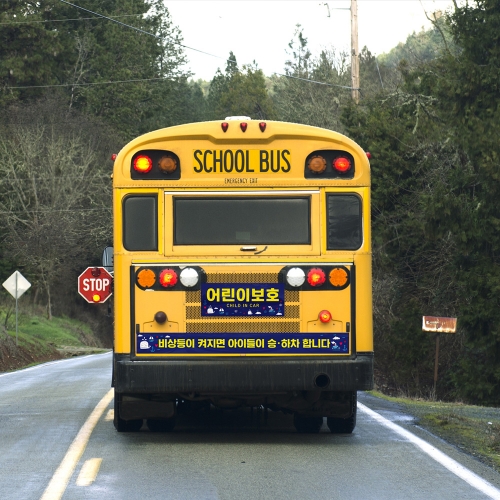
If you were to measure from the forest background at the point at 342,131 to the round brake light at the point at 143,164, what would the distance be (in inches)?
605

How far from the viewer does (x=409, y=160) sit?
100 feet

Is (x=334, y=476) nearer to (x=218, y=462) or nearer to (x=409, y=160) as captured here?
(x=218, y=462)

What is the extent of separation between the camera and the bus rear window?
1017 cm

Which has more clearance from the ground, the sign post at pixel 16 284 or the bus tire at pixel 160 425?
the sign post at pixel 16 284

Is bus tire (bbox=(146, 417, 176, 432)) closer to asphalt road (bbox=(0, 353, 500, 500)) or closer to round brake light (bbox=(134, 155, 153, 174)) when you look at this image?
asphalt road (bbox=(0, 353, 500, 500))

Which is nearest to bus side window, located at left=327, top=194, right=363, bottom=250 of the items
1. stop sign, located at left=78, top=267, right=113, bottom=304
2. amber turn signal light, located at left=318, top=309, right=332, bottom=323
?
amber turn signal light, located at left=318, top=309, right=332, bottom=323

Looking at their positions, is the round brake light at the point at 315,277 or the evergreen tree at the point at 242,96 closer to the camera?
the round brake light at the point at 315,277

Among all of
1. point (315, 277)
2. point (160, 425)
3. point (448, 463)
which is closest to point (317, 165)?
point (315, 277)

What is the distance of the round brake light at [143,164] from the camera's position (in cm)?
1018

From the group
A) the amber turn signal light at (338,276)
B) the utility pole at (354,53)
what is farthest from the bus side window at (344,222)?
the utility pole at (354,53)

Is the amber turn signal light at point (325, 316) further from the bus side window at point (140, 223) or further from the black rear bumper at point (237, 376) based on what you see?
the bus side window at point (140, 223)

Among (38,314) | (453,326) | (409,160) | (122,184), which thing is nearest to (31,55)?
(38,314)

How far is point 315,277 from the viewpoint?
10.1 meters

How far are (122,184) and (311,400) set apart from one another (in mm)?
2747
